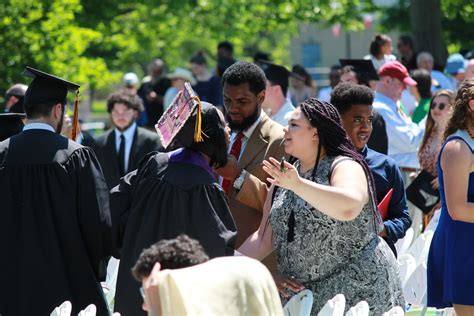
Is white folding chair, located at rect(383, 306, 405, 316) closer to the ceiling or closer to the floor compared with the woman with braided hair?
closer to the floor

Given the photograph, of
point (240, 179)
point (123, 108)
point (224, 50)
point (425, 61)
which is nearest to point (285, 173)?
point (240, 179)

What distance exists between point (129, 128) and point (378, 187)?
431cm

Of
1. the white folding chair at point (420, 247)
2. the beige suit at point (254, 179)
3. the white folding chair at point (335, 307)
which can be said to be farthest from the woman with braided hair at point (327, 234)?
the white folding chair at point (420, 247)

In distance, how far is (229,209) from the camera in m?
5.05

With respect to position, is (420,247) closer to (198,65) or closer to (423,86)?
(423,86)

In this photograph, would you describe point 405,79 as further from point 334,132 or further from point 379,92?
point 334,132

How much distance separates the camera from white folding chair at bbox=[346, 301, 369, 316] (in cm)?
458

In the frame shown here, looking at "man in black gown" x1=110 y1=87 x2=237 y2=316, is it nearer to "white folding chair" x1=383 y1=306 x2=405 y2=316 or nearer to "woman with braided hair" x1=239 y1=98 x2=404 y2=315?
"woman with braided hair" x1=239 y1=98 x2=404 y2=315

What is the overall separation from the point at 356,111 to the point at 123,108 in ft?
14.3

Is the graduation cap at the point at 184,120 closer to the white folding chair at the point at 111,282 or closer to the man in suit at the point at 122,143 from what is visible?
the white folding chair at the point at 111,282

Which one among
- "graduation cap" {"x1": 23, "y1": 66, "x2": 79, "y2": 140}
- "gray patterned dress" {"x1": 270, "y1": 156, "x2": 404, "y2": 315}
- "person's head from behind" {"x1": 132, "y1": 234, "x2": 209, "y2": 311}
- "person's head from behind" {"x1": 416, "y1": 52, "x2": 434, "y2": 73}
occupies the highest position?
"person's head from behind" {"x1": 416, "y1": 52, "x2": 434, "y2": 73}

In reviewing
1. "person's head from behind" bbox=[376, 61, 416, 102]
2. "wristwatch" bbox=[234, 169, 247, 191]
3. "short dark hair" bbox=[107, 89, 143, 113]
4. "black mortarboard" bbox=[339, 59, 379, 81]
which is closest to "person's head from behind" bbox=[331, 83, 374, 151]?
"wristwatch" bbox=[234, 169, 247, 191]

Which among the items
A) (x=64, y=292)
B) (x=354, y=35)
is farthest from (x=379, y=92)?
(x=354, y=35)

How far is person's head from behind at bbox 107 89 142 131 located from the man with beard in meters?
3.85
